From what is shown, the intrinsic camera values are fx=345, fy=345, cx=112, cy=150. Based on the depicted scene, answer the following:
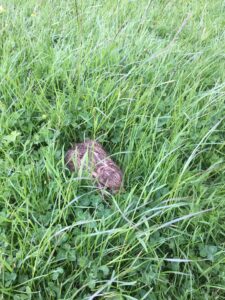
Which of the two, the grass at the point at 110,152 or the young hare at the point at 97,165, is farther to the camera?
the young hare at the point at 97,165

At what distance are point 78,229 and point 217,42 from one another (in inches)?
76.1

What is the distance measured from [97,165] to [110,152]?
0.22 m

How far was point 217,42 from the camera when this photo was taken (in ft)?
8.65

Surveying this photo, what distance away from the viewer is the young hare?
1560mm

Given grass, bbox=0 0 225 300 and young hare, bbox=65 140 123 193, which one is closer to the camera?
grass, bbox=0 0 225 300

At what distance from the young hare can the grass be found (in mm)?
52

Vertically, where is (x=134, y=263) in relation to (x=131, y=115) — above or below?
below

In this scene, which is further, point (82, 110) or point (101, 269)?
point (82, 110)

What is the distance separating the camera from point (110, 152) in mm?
1809

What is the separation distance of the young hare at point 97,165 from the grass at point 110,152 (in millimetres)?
52

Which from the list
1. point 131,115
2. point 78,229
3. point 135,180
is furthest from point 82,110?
point 78,229

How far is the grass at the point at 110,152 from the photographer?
1313mm

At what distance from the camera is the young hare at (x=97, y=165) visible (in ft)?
5.12

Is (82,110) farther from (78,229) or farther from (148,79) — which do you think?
(78,229)
